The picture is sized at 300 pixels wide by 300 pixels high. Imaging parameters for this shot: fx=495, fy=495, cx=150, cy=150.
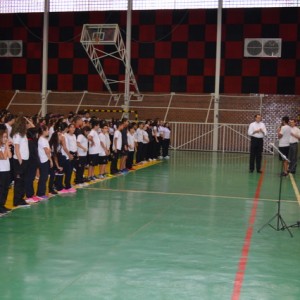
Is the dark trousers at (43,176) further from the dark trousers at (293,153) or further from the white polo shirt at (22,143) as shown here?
the dark trousers at (293,153)

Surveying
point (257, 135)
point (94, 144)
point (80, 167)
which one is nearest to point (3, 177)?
point (80, 167)

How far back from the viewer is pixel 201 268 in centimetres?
506

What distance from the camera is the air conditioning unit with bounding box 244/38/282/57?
22.8 meters

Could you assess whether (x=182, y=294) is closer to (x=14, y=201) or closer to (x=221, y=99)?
(x=14, y=201)

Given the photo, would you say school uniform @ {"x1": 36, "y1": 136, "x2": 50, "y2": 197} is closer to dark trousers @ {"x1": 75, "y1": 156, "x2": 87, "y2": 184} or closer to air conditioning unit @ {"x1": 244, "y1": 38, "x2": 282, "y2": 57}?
dark trousers @ {"x1": 75, "y1": 156, "x2": 87, "y2": 184}

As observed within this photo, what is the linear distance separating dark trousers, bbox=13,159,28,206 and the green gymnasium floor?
0.27 meters

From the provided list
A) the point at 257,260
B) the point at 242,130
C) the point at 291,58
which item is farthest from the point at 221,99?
the point at 257,260

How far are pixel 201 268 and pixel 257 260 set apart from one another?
72 centimetres

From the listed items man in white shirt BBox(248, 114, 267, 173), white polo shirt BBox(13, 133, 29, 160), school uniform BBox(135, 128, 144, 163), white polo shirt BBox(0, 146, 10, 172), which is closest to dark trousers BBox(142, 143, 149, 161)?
school uniform BBox(135, 128, 144, 163)

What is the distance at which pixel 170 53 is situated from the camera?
24.1 m

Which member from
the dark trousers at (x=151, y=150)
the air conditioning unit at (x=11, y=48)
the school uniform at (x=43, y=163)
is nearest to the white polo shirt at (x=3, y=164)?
the school uniform at (x=43, y=163)

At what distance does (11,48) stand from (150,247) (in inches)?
866

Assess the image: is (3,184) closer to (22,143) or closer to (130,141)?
(22,143)

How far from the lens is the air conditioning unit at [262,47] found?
22828mm
